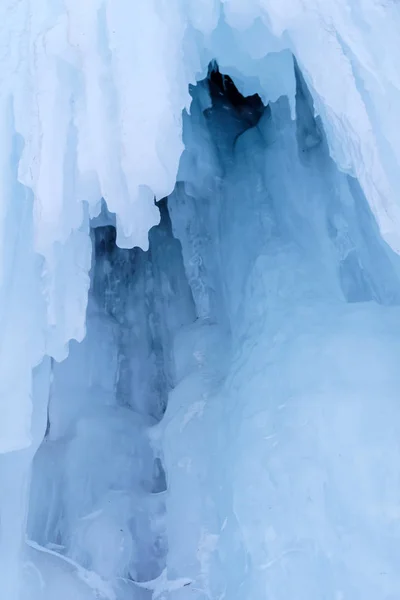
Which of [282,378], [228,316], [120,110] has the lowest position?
[282,378]

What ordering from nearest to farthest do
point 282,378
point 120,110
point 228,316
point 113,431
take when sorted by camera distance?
point 120,110 < point 282,378 < point 113,431 < point 228,316

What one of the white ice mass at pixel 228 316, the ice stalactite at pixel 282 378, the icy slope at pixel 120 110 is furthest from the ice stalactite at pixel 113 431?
the icy slope at pixel 120 110

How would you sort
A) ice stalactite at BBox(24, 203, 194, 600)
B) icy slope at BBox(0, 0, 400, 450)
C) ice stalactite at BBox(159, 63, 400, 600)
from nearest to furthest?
icy slope at BBox(0, 0, 400, 450), ice stalactite at BBox(159, 63, 400, 600), ice stalactite at BBox(24, 203, 194, 600)

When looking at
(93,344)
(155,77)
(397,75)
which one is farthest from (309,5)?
(93,344)

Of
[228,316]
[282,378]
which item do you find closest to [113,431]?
[228,316]

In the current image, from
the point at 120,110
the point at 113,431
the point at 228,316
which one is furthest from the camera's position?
the point at 228,316

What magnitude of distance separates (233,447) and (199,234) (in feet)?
3.88

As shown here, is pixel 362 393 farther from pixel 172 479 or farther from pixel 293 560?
pixel 172 479

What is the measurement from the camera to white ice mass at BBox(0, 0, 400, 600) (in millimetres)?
1786

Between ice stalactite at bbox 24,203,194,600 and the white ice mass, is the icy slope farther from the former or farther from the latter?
ice stalactite at bbox 24,203,194,600

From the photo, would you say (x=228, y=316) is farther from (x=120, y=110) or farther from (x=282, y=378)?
(x=120, y=110)

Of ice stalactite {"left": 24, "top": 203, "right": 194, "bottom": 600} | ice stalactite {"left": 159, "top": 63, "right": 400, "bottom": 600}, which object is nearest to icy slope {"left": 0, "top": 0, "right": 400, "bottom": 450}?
ice stalactite {"left": 159, "top": 63, "right": 400, "bottom": 600}

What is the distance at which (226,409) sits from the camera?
250cm

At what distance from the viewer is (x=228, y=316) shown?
289 cm
